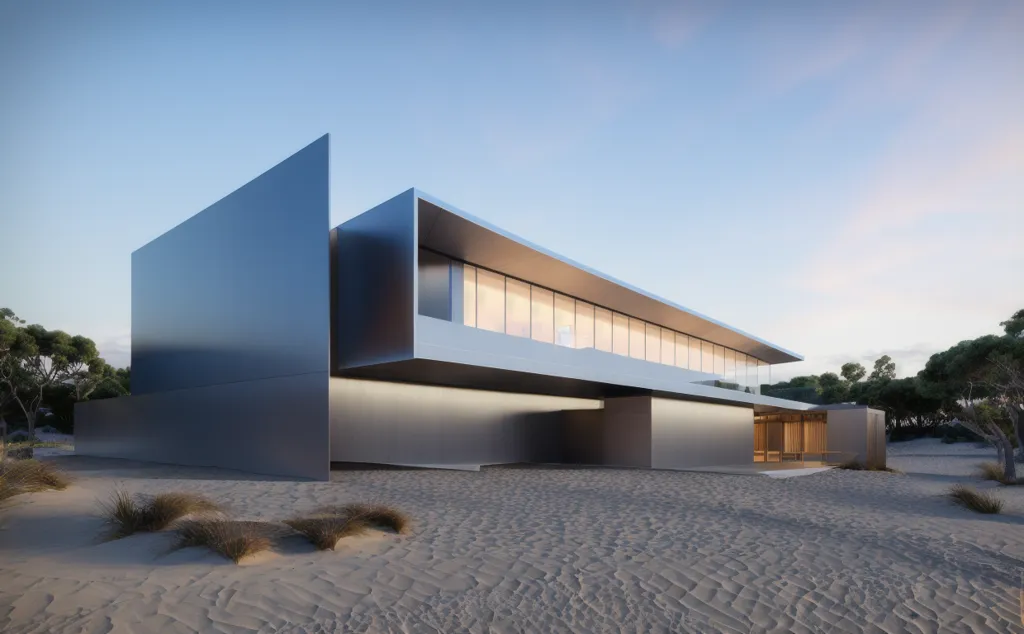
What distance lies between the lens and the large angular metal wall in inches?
527

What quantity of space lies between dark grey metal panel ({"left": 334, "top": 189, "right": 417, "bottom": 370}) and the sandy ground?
474 centimetres

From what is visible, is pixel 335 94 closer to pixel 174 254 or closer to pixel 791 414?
pixel 174 254

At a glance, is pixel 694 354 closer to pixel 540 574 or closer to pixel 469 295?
pixel 469 295

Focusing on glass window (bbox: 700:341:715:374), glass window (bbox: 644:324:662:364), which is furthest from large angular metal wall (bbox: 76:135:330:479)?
glass window (bbox: 700:341:715:374)

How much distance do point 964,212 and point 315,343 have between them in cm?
1490

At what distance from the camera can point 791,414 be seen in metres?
34.1

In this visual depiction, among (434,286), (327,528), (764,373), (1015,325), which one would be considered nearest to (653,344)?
(434,286)

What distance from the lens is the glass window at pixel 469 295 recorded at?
16656mm

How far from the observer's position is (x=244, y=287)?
15984 mm

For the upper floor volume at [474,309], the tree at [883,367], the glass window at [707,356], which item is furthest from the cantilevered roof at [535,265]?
the tree at [883,367]

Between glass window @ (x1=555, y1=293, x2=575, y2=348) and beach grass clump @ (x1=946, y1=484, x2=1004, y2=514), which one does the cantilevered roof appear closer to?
→ glass window @ (x1=555, y1=293, x2=575, y2=348)

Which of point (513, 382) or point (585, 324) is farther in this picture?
point (585, 324)

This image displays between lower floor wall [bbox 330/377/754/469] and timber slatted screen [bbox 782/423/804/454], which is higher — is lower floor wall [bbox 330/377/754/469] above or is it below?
above

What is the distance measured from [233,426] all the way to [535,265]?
8858 millimetres
